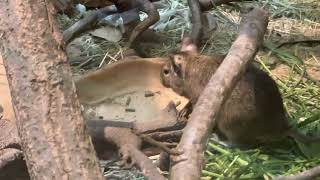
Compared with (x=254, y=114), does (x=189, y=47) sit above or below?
above

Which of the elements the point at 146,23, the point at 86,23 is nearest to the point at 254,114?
the point at 146,23

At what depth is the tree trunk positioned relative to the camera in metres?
1.87

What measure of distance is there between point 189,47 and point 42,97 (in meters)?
1.97

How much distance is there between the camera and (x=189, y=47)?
3.80 meters

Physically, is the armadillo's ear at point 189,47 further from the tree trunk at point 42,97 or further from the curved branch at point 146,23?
the tree trunk at point 42,97

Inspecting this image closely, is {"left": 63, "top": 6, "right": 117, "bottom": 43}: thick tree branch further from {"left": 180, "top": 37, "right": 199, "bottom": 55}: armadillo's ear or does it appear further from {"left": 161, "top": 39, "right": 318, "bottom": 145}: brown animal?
{"left": 161, "top": 39, "right": 318, "bottom": 145}: brown animal

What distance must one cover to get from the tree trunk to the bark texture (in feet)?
1.01

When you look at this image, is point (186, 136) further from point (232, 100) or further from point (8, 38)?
point (232, 100)

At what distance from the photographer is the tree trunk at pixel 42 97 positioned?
1871 mm

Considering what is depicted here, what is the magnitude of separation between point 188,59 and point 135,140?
115cm

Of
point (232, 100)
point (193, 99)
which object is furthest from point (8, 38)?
point (193, 99)

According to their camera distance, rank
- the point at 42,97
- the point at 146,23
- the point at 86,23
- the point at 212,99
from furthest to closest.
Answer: the point at 86,23 < the point at 146,23 < the point at 212,99 < the point at 42,97

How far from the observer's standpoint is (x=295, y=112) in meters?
3.50

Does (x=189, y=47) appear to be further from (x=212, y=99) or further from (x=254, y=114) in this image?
(x=212, y=99)
